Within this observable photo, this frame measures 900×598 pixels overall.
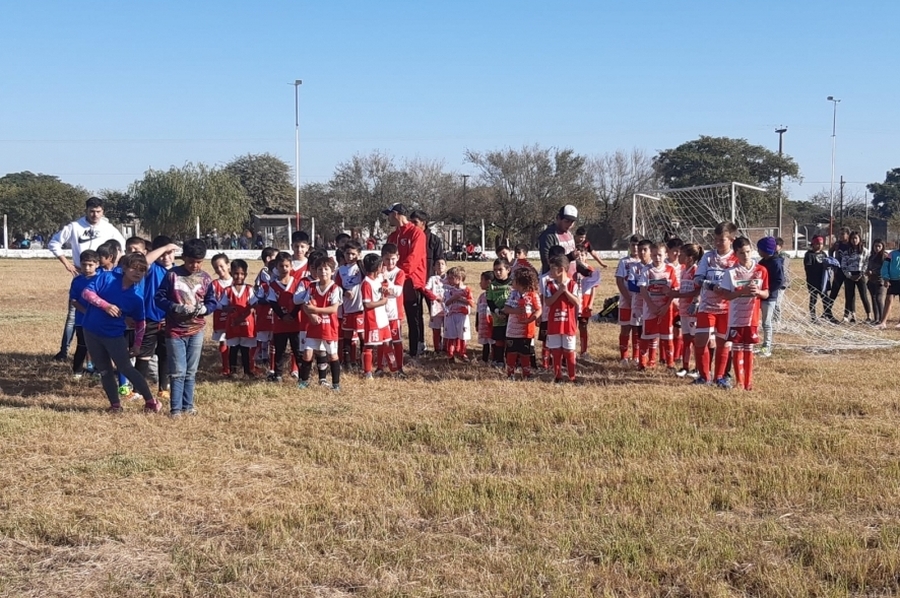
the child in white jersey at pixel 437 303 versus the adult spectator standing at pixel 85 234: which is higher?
the adult spectator standing at pixel 85 234

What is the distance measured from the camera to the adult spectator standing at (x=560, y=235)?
1016cm

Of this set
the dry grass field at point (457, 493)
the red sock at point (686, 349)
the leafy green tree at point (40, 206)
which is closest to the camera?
the dry grass field at point (457, 493)

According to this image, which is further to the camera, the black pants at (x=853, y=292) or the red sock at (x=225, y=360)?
the black pants at (x=853, y=292)

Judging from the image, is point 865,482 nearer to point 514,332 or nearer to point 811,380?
point 811,380

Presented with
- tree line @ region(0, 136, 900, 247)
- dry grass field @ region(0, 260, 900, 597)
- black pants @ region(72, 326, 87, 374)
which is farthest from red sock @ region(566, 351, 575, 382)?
tree line @ region(0, 136, 900, 247)

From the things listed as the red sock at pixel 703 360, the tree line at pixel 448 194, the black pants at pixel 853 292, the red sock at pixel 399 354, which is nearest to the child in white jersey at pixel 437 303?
the red sock at pixel 399 354

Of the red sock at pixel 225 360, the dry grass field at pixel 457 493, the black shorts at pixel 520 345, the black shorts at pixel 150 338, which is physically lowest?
the dry grass field at pixel 457 493

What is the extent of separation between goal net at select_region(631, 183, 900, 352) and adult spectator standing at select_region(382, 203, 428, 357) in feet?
13.3

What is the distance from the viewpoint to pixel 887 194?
3780 inches

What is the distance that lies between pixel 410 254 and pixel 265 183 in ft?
241

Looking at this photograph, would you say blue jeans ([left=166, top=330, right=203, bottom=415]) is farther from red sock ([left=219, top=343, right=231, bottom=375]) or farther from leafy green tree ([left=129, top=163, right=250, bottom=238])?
leafy green tree ([left=129, top=163, right=250, bottom=238])

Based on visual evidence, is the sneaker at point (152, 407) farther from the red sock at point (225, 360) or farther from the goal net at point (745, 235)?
the goal net at point (745, 235)

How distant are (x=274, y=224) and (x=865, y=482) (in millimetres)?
73668

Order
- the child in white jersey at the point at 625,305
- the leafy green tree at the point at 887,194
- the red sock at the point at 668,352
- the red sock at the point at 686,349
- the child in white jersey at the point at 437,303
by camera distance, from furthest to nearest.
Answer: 1. the leafy green tree at the point at 887,194
2. the child in white jersey at the point at 437,303
3. the child in white jersey at the point at 625,305
4. the red sock at the point at 668,352
5. the red sock at the point at 686,349
